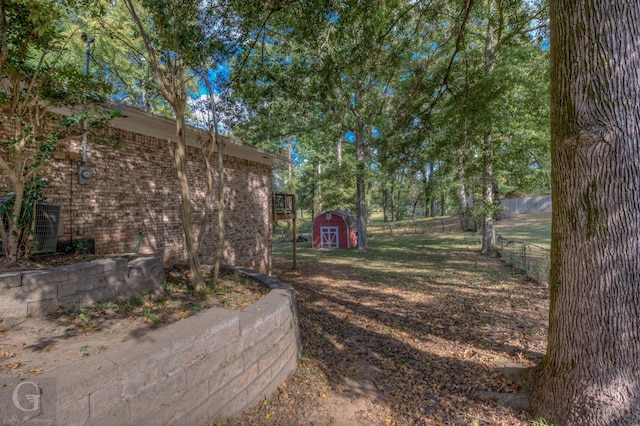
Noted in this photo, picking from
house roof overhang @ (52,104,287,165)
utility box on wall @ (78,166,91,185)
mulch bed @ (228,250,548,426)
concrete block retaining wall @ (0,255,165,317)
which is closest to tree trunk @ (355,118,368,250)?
mulch bed @ (228,250,548,426)

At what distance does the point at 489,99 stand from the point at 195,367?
8.76m

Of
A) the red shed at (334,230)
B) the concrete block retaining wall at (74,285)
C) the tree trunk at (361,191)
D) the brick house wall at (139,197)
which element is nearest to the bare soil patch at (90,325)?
the concrete block retaining wall at (74,285)

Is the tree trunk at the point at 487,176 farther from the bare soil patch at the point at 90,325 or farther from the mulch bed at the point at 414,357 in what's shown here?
the bare soil patch at the point at 90,325

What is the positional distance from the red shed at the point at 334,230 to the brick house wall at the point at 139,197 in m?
11.9

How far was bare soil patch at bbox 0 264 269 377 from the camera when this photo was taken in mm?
2203

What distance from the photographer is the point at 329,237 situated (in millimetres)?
21750

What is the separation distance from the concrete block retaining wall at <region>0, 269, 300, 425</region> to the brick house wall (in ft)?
9.86

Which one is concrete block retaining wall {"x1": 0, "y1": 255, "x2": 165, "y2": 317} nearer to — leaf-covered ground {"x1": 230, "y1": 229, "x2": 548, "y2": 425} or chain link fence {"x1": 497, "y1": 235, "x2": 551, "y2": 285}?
leaf-covered ground {"x1": 230, "y1": 229, "x2": 548, "y2": 425}

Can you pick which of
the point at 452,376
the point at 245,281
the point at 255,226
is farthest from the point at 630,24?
the point at 255,226

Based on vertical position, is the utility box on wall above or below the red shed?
above

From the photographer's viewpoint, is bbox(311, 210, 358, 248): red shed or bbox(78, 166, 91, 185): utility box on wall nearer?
bbox(78, 166, 91, 185): utility box on wall

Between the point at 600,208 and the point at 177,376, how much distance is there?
3718mm

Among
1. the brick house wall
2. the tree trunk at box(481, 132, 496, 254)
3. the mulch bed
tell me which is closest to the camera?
the mulch bed

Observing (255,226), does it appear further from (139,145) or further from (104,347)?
(104,347)
